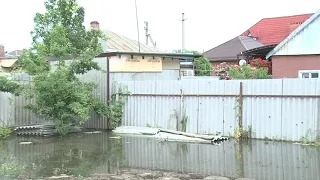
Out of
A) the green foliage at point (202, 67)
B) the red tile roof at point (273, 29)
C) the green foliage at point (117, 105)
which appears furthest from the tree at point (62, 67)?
the red tile roof at point (273, 29)

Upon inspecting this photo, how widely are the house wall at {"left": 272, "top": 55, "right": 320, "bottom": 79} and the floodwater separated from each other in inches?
236

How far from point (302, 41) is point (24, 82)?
39.5 ft

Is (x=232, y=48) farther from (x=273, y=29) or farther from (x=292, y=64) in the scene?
(x=292, y=64)

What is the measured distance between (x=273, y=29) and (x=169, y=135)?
29.4 meters

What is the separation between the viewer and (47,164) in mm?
9305

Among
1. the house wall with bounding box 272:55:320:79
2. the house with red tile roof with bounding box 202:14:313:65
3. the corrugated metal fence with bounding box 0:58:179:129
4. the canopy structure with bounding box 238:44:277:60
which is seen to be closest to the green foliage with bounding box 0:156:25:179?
the corrugated metal fence with bounding box 0:58:179:129

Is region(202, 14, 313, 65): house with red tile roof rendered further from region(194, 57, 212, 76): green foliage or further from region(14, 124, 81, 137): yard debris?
region(14, 124, 81, 137): yard debris

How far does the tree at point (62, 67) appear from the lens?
13.9 m

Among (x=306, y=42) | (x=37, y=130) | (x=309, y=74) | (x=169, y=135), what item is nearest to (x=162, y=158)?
(x=169, y=135)

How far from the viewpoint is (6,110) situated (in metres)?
15.4

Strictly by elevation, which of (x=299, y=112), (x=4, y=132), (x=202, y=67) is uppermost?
(x=202, y=67)

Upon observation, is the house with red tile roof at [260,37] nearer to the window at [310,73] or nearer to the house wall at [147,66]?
the house wall at [147,66]

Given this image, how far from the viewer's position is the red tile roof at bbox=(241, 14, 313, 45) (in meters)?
37.4

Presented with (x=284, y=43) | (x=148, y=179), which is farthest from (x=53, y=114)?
(x=284, y=43)
